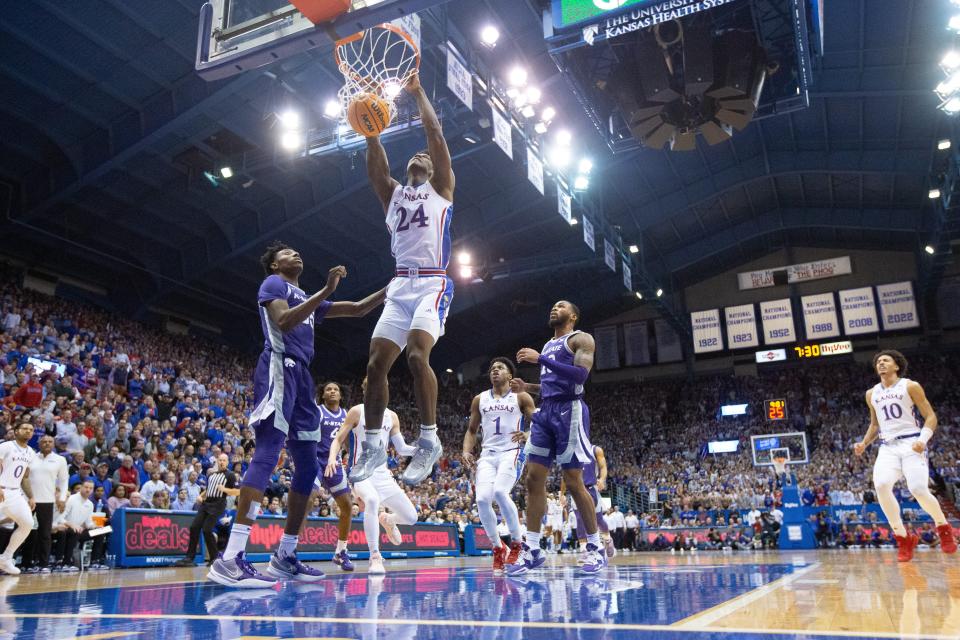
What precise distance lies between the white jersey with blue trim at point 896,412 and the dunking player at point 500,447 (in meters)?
3.41

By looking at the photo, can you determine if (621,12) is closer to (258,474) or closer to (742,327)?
(258,474)

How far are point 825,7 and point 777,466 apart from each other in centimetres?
1331

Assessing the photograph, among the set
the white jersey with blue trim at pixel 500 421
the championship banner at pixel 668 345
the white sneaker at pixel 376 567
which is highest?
the championship banner at pixel 668 345

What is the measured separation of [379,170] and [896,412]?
214 inches

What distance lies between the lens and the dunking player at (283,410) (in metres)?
4.46

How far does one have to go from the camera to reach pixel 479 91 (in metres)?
13.3

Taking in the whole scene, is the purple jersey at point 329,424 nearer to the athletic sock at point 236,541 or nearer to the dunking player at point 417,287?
the athletic sock at point 236,541

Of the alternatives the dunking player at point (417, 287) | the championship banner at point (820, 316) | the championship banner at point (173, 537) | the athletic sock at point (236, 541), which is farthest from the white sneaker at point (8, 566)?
the championship banner at point (820, 316)

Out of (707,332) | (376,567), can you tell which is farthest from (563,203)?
(707,332)

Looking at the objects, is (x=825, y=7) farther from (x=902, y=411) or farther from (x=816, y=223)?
(x=816, y=223)

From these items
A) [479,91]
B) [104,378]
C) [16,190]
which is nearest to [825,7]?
[479,91]

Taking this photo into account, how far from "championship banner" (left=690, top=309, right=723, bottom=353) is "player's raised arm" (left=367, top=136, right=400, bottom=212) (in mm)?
28108

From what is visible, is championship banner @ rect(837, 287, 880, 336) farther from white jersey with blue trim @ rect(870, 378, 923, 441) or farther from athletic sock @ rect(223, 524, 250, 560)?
athletic sock @ rect(223, 524, 250, 560)

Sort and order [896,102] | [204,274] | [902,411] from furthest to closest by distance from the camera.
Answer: [204,274]
[896,102]
[902,411]
